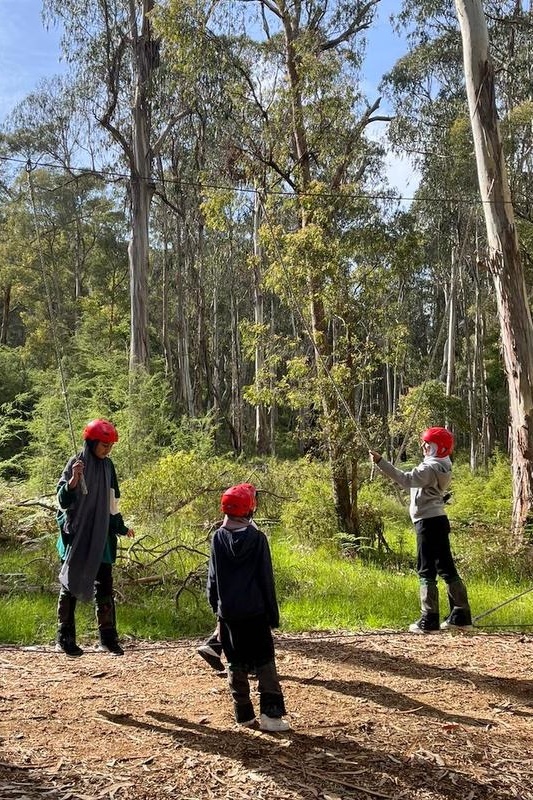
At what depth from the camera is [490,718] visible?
398cm

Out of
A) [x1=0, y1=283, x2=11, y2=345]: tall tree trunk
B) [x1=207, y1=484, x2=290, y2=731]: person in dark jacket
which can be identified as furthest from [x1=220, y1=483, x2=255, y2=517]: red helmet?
[x1=0, y1=283, x2=11, y2=345]: tall tree trunk

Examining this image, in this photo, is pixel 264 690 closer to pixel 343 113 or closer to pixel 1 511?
pixel 1 511

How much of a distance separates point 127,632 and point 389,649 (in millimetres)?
2325

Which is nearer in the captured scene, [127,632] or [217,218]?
[127,632]

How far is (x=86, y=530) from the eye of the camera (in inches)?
179

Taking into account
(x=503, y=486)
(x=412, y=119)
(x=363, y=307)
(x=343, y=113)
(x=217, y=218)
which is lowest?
(x=503, y=486)

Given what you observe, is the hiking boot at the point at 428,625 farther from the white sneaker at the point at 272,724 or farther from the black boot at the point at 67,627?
the black boot at the point at 67,627

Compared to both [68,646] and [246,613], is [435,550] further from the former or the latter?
[68,646]

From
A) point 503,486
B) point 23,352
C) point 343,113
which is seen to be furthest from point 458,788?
point 23,352

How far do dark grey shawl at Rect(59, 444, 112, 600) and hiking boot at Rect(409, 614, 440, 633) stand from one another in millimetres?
2594

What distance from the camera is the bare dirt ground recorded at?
10.1 feet

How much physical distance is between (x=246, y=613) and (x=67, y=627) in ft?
5.12

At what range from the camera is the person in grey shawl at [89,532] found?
4.47 meters

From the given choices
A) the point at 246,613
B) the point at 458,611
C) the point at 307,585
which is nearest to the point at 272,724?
the point at 246,613
